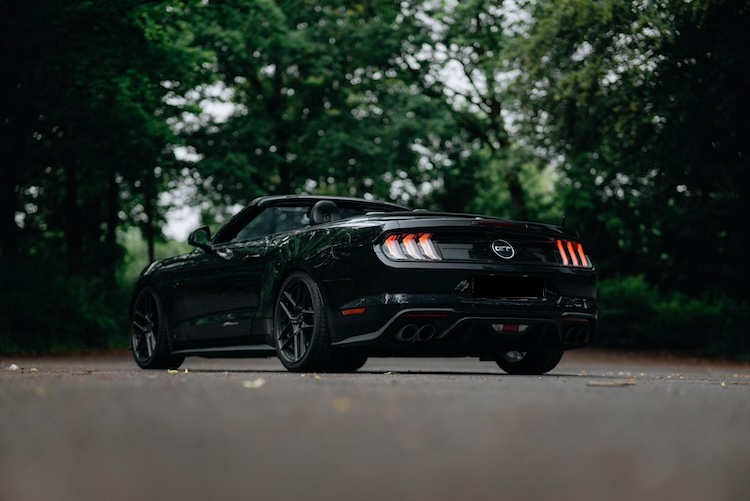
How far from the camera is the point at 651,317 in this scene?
2361 cm

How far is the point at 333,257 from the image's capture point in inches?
351

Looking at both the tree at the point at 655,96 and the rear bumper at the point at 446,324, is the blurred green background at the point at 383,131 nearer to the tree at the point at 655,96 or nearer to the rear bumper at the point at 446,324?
the tree at the point at 655,96

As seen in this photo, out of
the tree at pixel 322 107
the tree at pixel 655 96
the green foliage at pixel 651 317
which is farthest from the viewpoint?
the tree at pixel 322 107

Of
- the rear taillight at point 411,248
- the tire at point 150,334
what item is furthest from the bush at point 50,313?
the rear taillight at point 411,248

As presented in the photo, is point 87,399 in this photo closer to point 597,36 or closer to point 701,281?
point 597,36

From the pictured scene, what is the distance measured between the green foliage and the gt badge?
11935mm

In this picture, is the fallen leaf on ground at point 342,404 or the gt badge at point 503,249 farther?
the gt badge at point 503,249

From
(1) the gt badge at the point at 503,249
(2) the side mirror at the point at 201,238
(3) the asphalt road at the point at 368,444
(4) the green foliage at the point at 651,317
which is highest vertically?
(3) the asphalt road at the point at 368,444

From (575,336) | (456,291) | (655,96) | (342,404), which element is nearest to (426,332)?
(456,291)

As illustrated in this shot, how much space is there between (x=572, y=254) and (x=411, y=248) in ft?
5.05

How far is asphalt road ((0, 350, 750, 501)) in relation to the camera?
353 cm

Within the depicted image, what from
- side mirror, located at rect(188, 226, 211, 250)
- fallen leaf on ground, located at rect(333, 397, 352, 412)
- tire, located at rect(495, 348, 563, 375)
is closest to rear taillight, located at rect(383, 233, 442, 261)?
tire, located at rect(495, 348, 563, 375)

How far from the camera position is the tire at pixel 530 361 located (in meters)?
10.2

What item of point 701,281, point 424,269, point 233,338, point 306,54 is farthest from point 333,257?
point 306,54
